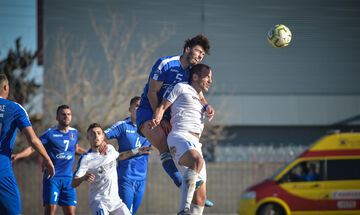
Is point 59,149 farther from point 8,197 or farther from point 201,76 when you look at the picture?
point 201,76

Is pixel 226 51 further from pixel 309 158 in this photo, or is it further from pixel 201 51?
pixel 201 51

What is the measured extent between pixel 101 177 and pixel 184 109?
1859 millimetres

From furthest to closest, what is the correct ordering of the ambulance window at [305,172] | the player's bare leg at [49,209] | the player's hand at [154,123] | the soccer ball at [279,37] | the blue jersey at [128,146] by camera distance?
the ambulance window at [305,172], the player's bare leg at [49,209], the blue jersey at [128,146], the soccer ball at [279,37], the player's hand at [154,123]

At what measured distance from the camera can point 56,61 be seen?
1927 centimetres

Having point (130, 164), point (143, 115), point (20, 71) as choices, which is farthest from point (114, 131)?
point (20, 71)

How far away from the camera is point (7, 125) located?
5.54 meters

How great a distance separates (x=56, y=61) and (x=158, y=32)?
748 cm

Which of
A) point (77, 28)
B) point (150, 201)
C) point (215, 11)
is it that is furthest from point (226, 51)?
point (150, 201)

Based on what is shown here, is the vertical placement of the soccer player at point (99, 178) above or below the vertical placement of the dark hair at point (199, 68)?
below

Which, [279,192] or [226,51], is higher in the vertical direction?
[226,51]

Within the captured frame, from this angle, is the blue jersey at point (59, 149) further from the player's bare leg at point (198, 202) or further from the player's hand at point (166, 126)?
the player's bare leg at point (198, 202)

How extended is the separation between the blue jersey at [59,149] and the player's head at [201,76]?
3496 millimetres

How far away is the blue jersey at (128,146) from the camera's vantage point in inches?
304

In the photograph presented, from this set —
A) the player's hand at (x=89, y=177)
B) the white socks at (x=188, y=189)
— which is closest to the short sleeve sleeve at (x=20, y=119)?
the player's hand at (x=89, y=177)
